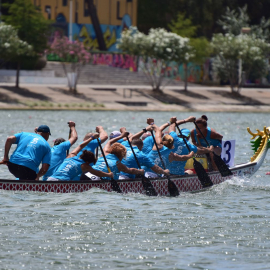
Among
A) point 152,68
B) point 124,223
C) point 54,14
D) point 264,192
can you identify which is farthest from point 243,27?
point 124,223

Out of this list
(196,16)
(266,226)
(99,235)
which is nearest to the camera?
(99,235)

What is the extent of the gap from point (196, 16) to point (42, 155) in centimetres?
6281

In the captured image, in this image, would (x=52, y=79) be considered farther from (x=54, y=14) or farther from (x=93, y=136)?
(x=93, y=136)

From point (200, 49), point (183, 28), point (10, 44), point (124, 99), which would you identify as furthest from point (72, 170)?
point (183, 28)

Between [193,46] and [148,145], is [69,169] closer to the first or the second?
[148,145]

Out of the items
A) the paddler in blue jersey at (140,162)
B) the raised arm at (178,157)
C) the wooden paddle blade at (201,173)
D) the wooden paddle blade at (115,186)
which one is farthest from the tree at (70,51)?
the wooden paddle blade at (115,186)

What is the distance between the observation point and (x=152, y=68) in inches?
2453

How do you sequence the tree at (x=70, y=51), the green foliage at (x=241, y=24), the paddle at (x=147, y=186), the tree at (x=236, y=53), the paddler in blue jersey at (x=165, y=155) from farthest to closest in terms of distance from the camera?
the green foliage at (x=241, y=24) < the tree at (x=236, y=53) < the tree at (x=70, y=51) < the paddler in blue jersey at (x=165, y=155) < the paddle at (x=147, y=186)

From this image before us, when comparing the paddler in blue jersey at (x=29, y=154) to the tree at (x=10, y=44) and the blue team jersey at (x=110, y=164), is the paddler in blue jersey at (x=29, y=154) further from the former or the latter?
the tree at (x=10, y=44)

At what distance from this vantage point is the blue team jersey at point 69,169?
48.4ft

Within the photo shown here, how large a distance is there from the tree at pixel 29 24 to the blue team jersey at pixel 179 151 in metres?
39.4

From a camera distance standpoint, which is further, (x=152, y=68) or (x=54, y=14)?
(x=54, y=14)

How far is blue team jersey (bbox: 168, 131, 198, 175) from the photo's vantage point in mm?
16234

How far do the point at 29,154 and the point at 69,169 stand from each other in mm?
898
